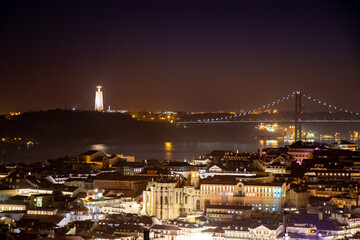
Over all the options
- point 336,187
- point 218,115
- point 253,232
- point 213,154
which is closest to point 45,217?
point 253,232

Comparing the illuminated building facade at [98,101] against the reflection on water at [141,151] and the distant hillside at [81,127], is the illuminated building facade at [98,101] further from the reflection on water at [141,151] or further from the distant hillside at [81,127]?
the reflection on water at [141,151]

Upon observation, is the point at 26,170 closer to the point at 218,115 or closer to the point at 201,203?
the point at 201,203

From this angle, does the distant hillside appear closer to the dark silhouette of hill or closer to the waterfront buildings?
the dark silhouette of hill

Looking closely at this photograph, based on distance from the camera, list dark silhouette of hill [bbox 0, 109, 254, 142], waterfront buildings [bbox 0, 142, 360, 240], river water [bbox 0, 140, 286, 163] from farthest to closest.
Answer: dark silhouette of hill [bbox 0, 109, 254, 142] < river water [bbox 0, 140, 286, 163] < waterfront buildings [bbox 0, 142, 360, 240]

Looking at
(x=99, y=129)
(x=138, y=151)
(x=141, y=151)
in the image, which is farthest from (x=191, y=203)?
(x=99, y=129)

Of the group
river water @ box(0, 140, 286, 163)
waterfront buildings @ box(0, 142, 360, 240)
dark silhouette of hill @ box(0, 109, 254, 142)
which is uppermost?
dark silhouette of hill @ box(0, 109, 254, 142)

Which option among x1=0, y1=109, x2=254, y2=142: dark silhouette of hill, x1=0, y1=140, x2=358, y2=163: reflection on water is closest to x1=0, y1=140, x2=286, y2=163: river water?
x1=0, y1=140, x2=358, y2=163: reflection on water

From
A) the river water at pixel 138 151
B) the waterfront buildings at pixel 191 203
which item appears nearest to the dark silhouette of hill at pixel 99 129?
the river water at pixel 138 151

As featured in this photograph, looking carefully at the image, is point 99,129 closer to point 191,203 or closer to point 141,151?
point 141,151
